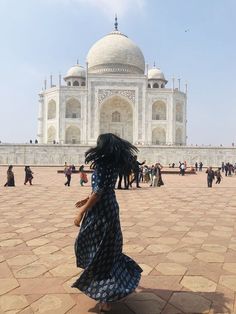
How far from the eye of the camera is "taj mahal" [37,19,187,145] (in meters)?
37.7

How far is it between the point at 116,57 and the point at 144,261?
131ft

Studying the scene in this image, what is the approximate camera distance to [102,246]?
7.79 ft

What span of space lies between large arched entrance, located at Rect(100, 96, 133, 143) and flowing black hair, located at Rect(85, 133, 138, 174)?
1500 inches

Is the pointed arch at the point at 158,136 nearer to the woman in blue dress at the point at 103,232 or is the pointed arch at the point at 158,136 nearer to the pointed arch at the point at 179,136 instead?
the pointed arch at the point at 179,136

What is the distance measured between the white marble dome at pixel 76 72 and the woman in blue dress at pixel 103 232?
42.0m

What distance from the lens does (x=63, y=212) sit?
21.1ft

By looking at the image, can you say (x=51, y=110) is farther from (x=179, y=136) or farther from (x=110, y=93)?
Answer: (x=179, y=136)

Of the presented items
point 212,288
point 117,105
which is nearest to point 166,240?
point 212,288

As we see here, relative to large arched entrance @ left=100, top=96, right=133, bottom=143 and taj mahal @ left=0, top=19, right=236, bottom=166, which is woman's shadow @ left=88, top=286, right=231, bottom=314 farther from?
large arched entrance @ left=100, top=96, right=133, bottom=143

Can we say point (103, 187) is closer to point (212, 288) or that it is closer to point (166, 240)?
point (212, 288)

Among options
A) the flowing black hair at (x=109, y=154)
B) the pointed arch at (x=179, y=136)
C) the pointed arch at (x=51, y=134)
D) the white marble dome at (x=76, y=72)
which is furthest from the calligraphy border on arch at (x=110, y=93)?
the flowing black hair at (x=109, y=154)

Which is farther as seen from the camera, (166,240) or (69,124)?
(69,124)

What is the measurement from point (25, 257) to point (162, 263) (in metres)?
1.48

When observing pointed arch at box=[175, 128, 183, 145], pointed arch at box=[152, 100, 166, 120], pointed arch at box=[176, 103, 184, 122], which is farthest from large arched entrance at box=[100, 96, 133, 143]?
pointed arch at box=[176, 103, 184, 122]
